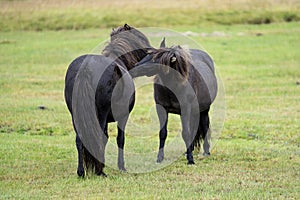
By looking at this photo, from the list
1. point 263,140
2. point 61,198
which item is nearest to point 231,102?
point 263,140

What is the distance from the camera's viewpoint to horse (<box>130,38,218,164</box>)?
9609 millimetres

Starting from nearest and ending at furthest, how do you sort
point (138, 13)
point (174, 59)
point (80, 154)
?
point (80, 154) < point (174, 59) < point (138, 13)

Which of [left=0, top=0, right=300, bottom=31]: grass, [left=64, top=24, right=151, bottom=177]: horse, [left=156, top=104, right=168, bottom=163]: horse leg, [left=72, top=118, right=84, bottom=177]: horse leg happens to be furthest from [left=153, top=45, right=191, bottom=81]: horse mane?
[left=0, top=0, right=300, bottom=31]: grass

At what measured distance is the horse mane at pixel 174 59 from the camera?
950cm

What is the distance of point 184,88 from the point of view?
10188 millimetres

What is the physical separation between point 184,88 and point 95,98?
2.09 m

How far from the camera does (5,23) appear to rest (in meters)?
36.8

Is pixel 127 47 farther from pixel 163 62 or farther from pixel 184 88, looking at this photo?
pixel 184 88

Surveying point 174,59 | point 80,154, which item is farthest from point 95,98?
point 174,59

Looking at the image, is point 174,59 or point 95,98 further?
point 174,59

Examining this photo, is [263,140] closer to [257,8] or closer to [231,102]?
[231,102]

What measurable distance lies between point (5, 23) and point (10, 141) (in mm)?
26148

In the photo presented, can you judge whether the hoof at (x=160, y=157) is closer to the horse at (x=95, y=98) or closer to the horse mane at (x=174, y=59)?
the horse at (x=95, y=98)

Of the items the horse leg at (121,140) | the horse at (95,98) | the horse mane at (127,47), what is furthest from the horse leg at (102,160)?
the horse mane at (127,47)
